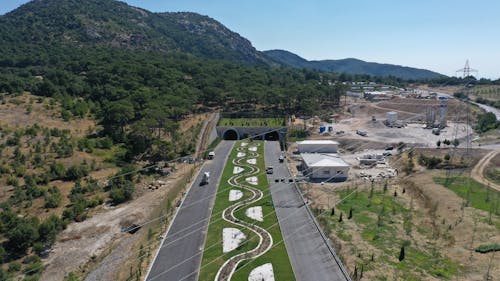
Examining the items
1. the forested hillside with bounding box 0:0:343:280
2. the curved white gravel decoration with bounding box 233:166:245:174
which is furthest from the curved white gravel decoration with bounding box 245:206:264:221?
the forested hillside with bounding box 0:0:343:280

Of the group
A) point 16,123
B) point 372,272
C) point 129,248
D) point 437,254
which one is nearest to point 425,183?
point 437,254

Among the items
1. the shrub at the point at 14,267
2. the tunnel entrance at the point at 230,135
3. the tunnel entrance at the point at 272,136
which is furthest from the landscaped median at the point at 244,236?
the tunnel entrance at the point at 272,136

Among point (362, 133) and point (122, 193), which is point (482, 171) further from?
point (122, 193)

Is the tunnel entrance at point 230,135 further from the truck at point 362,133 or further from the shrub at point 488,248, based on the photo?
the shrub at point 488,248

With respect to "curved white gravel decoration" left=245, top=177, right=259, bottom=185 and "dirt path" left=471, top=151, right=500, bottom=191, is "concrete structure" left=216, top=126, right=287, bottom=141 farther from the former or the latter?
"dirt path" left=471, top=151, right=500, bottom=191

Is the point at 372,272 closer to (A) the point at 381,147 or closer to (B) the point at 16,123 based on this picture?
(A) the point at 381,147

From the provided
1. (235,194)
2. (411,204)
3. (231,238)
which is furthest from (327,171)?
(231,238)
